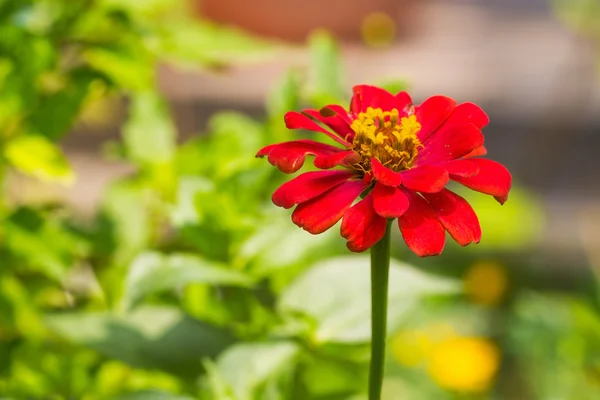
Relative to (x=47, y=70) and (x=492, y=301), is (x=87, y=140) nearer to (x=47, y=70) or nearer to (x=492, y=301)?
(x=492, y=301)

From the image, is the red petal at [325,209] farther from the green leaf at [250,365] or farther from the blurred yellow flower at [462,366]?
the blurred yellow flower at [462,366]

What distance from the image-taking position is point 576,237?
1.36 metres

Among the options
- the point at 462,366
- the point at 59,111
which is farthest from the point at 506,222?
the point at 59,111

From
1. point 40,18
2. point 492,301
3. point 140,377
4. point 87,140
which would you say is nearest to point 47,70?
point 40,18

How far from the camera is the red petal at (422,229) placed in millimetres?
226

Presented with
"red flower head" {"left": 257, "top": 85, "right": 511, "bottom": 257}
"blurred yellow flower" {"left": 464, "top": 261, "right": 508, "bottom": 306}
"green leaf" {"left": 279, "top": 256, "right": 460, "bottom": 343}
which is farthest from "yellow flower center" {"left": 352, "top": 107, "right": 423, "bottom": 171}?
Result: "blurred yellow flower" {"left": 464, "top": 261, "right": 508, "bottom": 306}

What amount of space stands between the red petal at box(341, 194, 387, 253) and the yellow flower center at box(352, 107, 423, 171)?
0.03 metres

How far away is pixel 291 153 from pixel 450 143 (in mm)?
54

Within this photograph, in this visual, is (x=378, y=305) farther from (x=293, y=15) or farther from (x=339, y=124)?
(x=293, y=15)

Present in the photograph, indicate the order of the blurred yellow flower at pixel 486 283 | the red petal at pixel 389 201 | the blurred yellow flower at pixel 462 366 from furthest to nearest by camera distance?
the blurred yellow flower at pixel 486 283
the blurred yellow flower at pixel 462 366
the red petal at pixel 389 201

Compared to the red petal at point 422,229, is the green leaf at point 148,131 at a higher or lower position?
higher

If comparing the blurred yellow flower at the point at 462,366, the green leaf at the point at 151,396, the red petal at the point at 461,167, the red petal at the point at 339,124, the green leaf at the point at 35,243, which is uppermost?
the red petal at the point at 339,124

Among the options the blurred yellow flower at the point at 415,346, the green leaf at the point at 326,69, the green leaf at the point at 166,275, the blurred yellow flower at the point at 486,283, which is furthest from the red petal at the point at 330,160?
the blurred yellow flower at the point at 486,283

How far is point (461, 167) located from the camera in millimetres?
238
